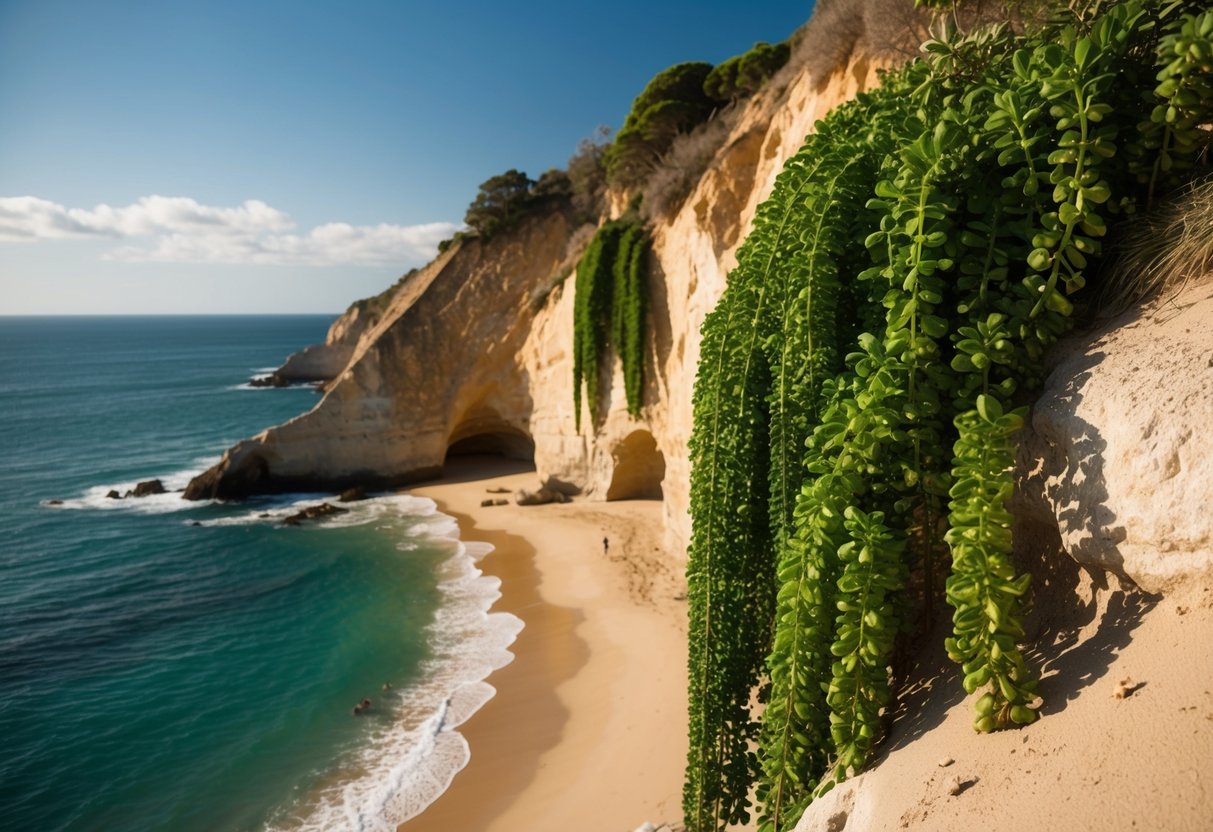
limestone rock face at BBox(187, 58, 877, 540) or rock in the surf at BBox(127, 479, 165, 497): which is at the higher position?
limestone rock face at BBox(187, 58, 877, 540)

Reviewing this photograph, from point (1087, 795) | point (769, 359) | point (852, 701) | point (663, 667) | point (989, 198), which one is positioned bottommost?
point (663, 667)

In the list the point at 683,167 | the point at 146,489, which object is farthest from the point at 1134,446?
the point at 146,489

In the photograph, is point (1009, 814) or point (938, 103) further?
point (938, 103)

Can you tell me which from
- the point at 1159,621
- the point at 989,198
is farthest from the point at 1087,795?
the point at 989,198

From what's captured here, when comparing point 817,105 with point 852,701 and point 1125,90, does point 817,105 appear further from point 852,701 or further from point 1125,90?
point 852,701

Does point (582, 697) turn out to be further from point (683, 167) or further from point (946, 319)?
point (683, 167)

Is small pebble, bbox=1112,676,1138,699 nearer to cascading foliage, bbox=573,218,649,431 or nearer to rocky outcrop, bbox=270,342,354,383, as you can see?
cascading foliage, bbox=573,218,649,431

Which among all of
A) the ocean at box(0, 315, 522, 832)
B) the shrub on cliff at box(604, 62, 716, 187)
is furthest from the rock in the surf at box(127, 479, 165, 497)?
the shrub on cliff at box(604, 62, 716, 187)
